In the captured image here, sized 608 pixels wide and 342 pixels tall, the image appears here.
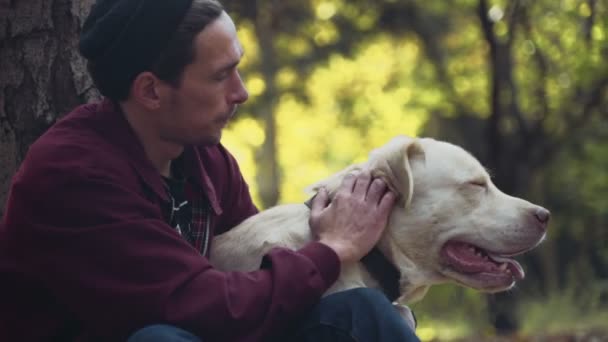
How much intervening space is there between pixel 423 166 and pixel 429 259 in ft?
1.01

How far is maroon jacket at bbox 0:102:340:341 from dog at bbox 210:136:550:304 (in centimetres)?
35

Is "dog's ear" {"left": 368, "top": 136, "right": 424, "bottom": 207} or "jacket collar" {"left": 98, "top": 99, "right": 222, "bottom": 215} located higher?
"jacket collar" {"left": 98, "top": 99, "right": 222, "bottom": 215}

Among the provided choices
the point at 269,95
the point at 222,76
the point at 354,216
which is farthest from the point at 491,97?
the point at 222,76

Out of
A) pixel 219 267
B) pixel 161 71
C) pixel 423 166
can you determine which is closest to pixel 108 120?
pixel 161 71

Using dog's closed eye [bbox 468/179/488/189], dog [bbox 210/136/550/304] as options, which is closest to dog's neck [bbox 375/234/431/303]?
dog [bbox 210/136/550/304]

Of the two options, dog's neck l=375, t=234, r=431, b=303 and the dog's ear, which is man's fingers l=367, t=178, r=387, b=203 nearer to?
the dog's ear

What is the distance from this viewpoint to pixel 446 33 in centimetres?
1323

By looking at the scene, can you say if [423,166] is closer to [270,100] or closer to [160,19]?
[160,19]

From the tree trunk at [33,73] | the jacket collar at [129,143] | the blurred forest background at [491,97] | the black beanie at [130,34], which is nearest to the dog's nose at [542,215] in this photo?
the jacket collar at [129,143]

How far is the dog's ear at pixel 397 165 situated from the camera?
3.04 meters

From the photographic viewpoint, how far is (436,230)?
3.11 meters

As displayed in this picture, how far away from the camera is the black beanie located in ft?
9.12

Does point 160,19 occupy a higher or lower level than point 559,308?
higher

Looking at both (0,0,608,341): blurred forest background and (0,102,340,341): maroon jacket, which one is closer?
(0,102,340,341): maroon jacket
